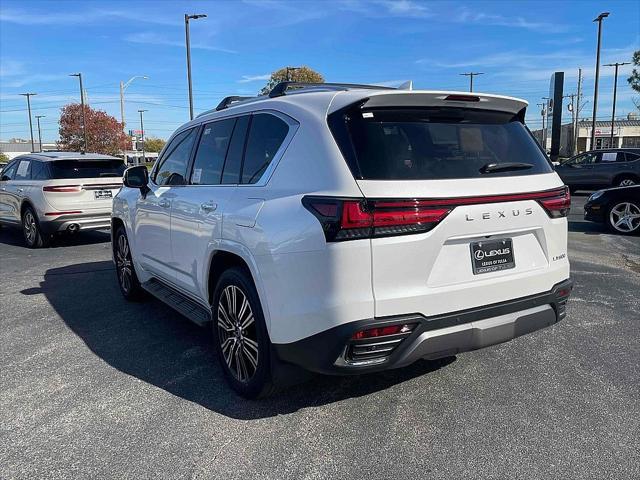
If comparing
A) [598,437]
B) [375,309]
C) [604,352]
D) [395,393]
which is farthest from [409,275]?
[604,352]

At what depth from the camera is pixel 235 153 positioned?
148 inches

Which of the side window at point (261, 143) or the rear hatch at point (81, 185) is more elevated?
the side window at point (261, 143)

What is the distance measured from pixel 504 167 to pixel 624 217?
28.8 ft

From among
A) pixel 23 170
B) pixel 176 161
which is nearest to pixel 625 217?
pixel 176 161

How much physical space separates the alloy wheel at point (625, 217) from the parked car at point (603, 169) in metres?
6.59

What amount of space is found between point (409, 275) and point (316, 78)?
1334 inches

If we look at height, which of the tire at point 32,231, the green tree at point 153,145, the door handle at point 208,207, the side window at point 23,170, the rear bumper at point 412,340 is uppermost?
the green tree at point 153,145

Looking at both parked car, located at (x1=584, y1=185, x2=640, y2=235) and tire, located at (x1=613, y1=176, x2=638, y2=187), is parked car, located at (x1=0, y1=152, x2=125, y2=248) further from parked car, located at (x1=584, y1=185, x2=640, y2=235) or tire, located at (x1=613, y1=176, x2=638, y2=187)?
tire, located at (x1=613, y1=176, x2=638, y2=187)

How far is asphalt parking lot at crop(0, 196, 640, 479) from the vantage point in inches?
109

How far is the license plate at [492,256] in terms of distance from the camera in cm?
298

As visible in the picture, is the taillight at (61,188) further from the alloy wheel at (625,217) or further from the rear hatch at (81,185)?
the alloy wheel at (625,217)

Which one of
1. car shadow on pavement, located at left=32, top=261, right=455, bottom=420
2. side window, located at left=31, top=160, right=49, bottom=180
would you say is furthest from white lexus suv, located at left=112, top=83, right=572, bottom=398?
side window, located at left=31, top=160, right=49, bottom=180

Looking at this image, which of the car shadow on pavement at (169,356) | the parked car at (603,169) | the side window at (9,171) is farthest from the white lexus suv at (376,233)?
the parked car at (603,169)

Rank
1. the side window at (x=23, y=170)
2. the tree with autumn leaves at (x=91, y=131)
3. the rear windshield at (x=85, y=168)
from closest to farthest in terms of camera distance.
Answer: the rear windshield at (x=85, y=168), the side window at (x=23, y=170), the tree with autumn leaves at (x=91, y=131)
